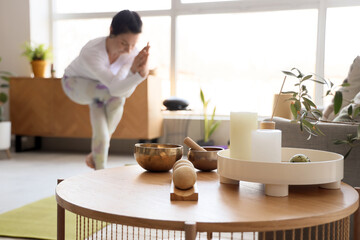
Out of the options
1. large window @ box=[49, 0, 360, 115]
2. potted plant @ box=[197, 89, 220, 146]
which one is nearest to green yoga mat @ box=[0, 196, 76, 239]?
potted plant @ box=[197, 89, 220, 146]

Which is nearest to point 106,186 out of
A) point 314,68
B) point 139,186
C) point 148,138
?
point 139,186

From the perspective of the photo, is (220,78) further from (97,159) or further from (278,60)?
(97,159)

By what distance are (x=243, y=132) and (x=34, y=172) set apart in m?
3.13

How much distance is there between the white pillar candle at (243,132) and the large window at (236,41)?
3.89 metres

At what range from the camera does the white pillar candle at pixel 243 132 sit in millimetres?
1296

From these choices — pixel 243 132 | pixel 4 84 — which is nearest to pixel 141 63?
pixel 243 132

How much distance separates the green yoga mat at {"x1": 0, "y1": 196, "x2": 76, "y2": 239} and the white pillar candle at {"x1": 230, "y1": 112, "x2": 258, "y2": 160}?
118 cm

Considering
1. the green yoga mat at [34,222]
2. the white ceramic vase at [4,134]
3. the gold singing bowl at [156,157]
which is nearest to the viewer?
the gold singing bowl at [156,157]

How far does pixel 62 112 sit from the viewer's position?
5141mm

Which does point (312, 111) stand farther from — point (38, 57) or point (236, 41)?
point (38, 57)

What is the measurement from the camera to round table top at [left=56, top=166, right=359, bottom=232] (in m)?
0.91

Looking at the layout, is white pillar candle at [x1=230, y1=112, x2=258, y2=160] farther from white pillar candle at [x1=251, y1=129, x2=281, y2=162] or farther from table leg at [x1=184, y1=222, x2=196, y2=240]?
table leg at [x1=184, y1=222, x2=196, y2=240]

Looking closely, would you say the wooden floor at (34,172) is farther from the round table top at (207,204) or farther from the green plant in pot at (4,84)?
the round table top at (207,204)

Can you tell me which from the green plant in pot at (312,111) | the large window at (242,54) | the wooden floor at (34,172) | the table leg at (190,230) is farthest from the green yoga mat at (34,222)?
the large window at (242,54)
